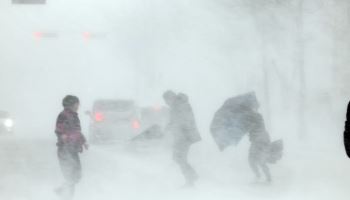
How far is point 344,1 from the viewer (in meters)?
20.5

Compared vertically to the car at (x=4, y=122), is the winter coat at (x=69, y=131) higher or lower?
lower

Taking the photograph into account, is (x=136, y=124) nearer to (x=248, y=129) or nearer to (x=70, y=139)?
(x=248, y=129)

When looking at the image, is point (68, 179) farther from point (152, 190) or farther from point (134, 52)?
point (134, 52)

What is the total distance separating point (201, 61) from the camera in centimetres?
2586

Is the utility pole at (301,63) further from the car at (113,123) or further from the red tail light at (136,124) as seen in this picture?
the car at (113,123)

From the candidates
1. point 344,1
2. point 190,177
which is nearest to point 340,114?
point 344,1

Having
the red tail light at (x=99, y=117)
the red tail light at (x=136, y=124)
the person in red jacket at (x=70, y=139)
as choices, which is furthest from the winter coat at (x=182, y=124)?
the red tail light at (x=136, y=124)

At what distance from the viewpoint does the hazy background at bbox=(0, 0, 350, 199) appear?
20062 mm

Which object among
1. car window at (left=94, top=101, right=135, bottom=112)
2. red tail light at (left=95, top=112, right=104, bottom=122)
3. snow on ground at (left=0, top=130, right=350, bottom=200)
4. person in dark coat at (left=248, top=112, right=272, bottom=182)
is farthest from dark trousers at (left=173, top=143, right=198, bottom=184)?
car window at (left=94, top=101, right=135, bottom=112)

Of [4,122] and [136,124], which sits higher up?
[4,122]

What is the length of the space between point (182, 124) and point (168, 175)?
197cm

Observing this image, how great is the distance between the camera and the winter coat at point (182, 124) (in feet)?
30.3

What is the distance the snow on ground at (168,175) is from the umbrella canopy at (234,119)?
631 millimetres

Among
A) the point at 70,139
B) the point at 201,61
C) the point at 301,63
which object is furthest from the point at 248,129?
the point at 201,61
